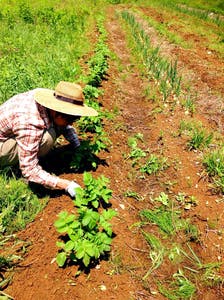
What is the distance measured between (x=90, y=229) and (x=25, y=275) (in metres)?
0.64

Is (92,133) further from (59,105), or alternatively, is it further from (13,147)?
(59,105)

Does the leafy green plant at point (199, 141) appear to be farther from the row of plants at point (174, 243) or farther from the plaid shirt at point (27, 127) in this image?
the plaid shirt at point (27, 127)

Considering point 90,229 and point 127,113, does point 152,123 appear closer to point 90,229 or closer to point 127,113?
point 127,113

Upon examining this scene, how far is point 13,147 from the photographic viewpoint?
2.93m

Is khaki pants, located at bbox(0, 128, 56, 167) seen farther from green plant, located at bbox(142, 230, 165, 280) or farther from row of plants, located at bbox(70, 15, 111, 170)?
green plant, located at bbox(142, 230, 165, 280)

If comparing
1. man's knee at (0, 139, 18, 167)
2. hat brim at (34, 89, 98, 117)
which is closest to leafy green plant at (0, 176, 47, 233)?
man's knee at (0, 139, 18, 167)

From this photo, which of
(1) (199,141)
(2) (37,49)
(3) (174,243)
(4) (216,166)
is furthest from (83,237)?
(2) (37,49)

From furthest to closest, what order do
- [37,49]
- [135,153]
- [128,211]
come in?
[37,49], [135,153], [128,211]

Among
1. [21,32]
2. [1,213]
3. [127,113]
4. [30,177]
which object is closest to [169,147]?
[127,113]

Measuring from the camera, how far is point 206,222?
3152 millimetres

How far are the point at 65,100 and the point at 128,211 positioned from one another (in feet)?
4.35

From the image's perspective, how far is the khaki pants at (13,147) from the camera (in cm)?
290

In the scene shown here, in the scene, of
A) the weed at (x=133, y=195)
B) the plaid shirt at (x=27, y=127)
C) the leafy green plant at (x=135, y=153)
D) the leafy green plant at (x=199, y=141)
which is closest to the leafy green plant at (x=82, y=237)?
the plaid shirt at (x=27, y=127)

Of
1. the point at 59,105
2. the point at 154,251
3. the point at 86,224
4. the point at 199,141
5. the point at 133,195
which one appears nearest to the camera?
the point at 86,224
